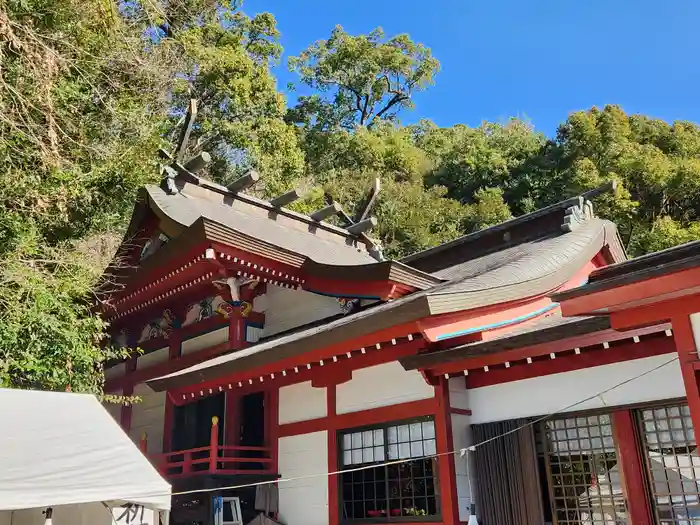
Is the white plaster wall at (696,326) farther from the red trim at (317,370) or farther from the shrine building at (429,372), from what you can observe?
Result: the red trim at (317,370)

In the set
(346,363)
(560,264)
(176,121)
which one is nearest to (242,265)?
(346,363)

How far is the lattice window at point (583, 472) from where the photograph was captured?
20.5ft

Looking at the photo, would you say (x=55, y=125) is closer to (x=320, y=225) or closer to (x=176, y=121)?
(x=320, y=225)

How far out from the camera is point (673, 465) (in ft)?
19.4

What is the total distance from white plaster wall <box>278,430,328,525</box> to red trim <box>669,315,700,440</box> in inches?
194

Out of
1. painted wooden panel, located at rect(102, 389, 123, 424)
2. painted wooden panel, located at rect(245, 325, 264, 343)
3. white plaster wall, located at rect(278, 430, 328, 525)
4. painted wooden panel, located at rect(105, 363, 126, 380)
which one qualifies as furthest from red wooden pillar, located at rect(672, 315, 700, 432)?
painted wooden panel, located at rect(105, 363, 126, 380)

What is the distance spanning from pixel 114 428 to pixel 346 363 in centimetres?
342

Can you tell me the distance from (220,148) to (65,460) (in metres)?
19.5

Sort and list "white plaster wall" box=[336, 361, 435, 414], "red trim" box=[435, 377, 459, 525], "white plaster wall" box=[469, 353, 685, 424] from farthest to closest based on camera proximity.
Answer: "white plaster wall" box=[336, 361, 435, 414] → "red trim" box=[435, 377, 459, 525] → "white plaster wall" box=[469, 353, 685, 424]

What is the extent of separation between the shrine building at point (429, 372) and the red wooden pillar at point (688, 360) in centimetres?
1

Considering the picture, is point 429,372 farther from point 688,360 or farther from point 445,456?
point 688,360

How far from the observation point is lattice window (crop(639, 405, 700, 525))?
5.79m

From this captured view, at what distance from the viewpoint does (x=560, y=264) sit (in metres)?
8.48

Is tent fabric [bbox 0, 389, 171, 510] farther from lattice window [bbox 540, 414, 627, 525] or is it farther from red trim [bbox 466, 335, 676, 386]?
lattice window [bbox 540, 414, 627, 525]
